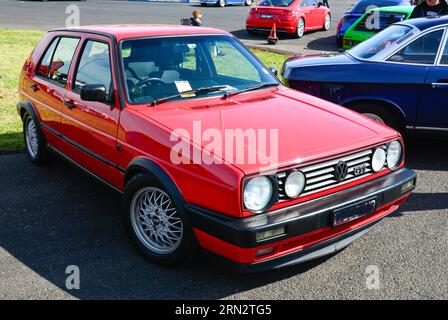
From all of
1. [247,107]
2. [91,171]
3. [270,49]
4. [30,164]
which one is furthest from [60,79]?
[270,49]

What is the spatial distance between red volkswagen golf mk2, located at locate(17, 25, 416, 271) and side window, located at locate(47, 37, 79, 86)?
0.03m

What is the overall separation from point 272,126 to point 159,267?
1.32 metres

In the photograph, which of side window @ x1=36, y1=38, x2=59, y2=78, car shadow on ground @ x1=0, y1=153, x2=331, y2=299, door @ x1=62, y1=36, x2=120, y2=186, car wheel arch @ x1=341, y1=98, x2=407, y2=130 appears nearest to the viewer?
car shadow on ground @ x1=0, y1=153, x2=331, y2=299

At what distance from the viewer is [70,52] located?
473 cm

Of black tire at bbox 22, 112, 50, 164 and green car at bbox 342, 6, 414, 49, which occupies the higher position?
green car at bbox 342, 6, 414, 49

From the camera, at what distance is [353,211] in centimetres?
323

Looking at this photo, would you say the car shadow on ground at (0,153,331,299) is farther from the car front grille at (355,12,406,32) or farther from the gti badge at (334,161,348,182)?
the car front grille at (355,12,406,32)

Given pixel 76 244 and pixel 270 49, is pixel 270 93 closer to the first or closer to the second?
pixel 76 244

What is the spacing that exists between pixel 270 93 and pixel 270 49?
A: 9.52 m

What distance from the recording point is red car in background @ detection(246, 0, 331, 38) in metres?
15.9

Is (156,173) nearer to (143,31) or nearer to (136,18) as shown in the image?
(143,31)

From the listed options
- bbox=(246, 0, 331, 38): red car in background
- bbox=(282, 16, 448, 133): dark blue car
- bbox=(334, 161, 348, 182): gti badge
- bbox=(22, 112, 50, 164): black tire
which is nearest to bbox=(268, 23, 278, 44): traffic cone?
bbox=(246, 0, 331, 38): red car in background

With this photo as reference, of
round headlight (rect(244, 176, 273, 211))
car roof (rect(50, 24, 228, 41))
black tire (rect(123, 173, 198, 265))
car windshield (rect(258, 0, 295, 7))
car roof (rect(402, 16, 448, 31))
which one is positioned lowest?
black tire (rect(123, 173, 198, 265))

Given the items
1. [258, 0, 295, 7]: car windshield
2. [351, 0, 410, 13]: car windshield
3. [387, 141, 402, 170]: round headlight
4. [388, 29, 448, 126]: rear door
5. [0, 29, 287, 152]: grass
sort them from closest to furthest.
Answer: [387, 141, 402, 170]: round headlight → [388, 29, 448, 126]: rear door → [0, 29, 287, 152]: grass → [351, 0, 410, 13]: car windshield → [258, 0, 295, 7]: car windshield
